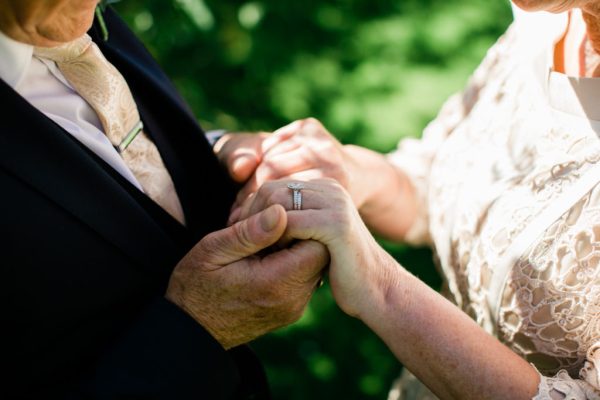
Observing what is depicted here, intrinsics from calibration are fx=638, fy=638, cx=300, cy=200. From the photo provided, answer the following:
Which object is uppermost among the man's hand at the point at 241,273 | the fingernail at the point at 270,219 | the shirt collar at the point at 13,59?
the shirt collar at the point at 13,59

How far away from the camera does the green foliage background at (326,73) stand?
338 centimetres

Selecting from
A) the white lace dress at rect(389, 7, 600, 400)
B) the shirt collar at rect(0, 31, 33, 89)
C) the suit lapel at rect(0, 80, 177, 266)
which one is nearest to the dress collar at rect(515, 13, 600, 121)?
the white lace dress at rect(389, 7, 600, 400)

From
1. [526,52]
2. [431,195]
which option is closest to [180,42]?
[431,195]

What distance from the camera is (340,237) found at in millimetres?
1593

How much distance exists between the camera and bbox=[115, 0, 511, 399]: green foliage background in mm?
3375

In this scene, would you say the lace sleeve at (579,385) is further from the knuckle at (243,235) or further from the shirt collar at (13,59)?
the shirt collar at (13,59)

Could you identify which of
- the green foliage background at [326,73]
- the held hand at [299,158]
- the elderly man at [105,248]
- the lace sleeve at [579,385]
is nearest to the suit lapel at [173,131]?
the elderly man at [105,248]

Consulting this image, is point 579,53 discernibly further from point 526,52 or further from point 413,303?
point 413,303

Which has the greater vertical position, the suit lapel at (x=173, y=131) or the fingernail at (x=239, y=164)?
the suit lapel at (x=173, y=131)

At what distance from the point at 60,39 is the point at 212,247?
589 mm

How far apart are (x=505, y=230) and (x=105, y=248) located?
108 centimetres

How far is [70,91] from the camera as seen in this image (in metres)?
1.55

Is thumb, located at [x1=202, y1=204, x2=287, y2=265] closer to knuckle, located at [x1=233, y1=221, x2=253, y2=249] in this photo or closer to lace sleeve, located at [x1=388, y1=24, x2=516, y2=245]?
knuckle, located at [x1=233, y1=221, x2=253, y2=249]

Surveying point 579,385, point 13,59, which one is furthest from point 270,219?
point 579,385
